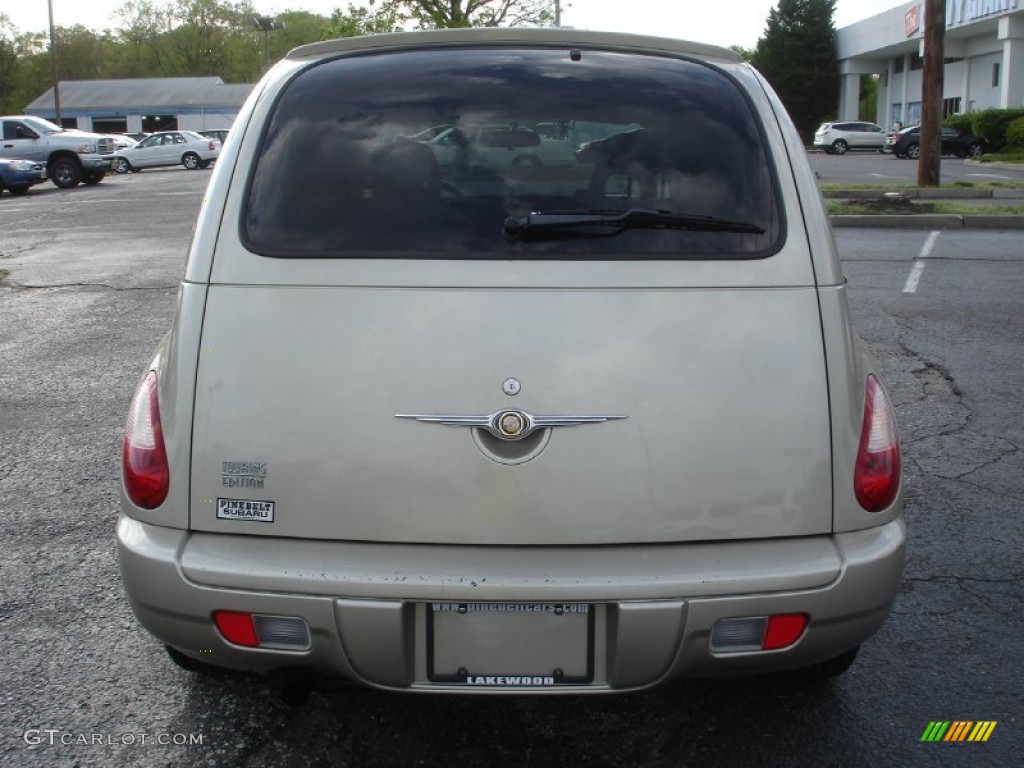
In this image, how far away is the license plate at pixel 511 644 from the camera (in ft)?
7.49

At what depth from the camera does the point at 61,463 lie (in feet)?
16.6

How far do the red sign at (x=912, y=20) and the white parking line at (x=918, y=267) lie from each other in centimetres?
4066

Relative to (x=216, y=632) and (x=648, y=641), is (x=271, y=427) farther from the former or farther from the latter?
(x=648, y=641)

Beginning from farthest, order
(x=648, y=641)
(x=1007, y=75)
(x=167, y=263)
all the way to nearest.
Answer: (x=1007, y=75)
(x=167, y=263)
(x=648, y=641)

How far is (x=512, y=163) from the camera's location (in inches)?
104

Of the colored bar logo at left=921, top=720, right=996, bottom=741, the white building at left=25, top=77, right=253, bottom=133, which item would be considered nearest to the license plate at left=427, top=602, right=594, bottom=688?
the colored bar logo at left=921, top=720, right=996, bottom=741

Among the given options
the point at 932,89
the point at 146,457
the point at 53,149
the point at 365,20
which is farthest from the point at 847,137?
the point at 146,457

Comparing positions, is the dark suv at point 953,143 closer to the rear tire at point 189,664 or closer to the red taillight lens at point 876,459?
the red taillight lens at point 876,459

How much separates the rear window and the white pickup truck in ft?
96.9

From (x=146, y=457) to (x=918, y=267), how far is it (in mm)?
10157

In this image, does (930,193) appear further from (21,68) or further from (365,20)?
(21,68)

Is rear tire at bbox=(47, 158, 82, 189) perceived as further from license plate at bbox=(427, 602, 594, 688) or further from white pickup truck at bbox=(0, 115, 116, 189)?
license plate at bbox=(427, 602, 594, 688)

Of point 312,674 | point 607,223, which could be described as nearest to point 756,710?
point 312,674

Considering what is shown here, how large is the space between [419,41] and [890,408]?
1563 millimetres
